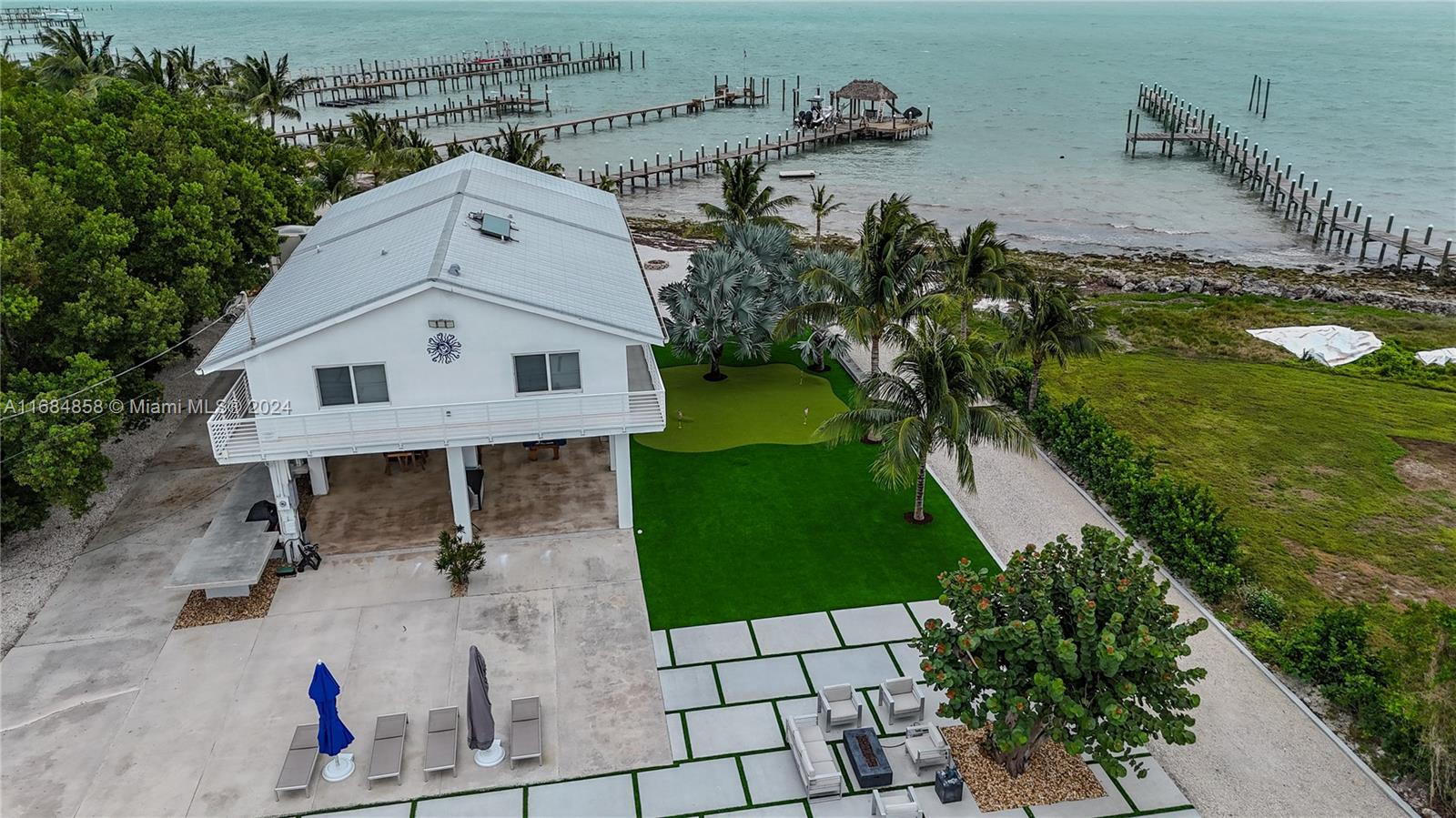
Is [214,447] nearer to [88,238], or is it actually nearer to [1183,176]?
[88,238]

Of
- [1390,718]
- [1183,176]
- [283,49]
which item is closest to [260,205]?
[1390,718]

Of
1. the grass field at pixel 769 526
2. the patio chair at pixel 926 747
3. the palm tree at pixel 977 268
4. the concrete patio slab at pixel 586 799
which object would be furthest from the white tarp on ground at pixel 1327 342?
the concrete patio slab at pixel 586 799

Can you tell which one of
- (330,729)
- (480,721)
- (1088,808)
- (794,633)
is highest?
(330,729)

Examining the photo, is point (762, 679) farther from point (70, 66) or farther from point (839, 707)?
point (70, 66)

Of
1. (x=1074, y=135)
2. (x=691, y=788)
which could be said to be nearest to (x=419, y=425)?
(x=691, y=788)

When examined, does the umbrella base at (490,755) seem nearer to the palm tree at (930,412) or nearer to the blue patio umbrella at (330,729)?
the blue patio umbrella at (330,729)

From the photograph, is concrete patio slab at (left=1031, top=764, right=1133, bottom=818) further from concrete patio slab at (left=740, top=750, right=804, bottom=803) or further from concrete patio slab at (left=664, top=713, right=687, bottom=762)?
concrete patio slab at (left=664, top=713, right=687, bottom=762)

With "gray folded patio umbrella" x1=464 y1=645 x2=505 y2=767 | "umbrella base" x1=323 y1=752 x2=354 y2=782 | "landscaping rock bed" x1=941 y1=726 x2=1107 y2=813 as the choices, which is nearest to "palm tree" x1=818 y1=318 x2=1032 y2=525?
"landscaping rock bed" x1=941 y1=726 x2=1107 y2=813
